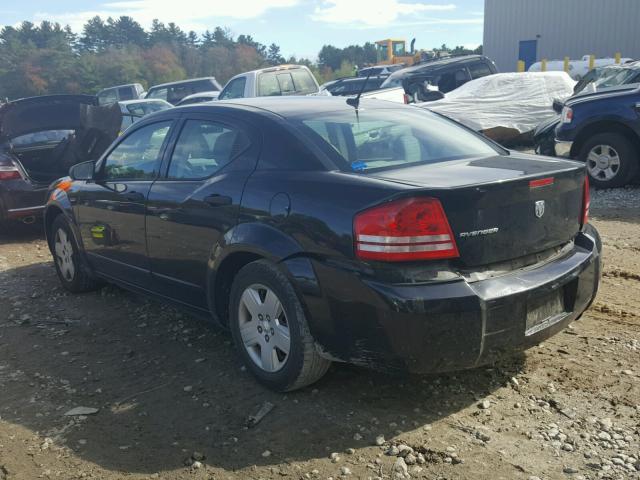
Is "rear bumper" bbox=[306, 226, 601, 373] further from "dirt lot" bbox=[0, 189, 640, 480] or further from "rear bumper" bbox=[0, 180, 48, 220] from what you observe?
"rear bumper" bbox=[0, 180, 48, 220]

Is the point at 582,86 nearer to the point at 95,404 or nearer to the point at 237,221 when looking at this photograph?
the point at 237,221

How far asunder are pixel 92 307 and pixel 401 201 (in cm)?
338

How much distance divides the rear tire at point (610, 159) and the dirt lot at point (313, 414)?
4.06m

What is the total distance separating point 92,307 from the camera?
545cm

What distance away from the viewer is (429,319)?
9.71 feet

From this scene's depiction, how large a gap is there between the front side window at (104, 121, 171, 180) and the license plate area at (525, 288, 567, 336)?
2.59 meters

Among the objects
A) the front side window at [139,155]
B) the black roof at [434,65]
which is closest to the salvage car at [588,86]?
the black roof at [434,65]

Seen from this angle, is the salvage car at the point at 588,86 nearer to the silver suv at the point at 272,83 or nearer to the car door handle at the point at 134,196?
the silver suv at the point at 272,83

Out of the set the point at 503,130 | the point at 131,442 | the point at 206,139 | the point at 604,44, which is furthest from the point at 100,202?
the point at 604,44

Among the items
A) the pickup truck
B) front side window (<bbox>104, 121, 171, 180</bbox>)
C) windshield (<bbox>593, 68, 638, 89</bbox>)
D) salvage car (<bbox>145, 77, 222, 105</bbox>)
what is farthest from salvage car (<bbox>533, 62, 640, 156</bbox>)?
salvage car (<bbox>145, 77, 222, 105</bbox>)

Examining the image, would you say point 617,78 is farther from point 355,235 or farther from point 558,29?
point 558,29

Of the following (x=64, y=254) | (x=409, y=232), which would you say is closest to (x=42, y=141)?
(x=64, y=254)

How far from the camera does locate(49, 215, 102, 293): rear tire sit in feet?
18.5

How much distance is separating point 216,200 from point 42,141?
5.92 metres
